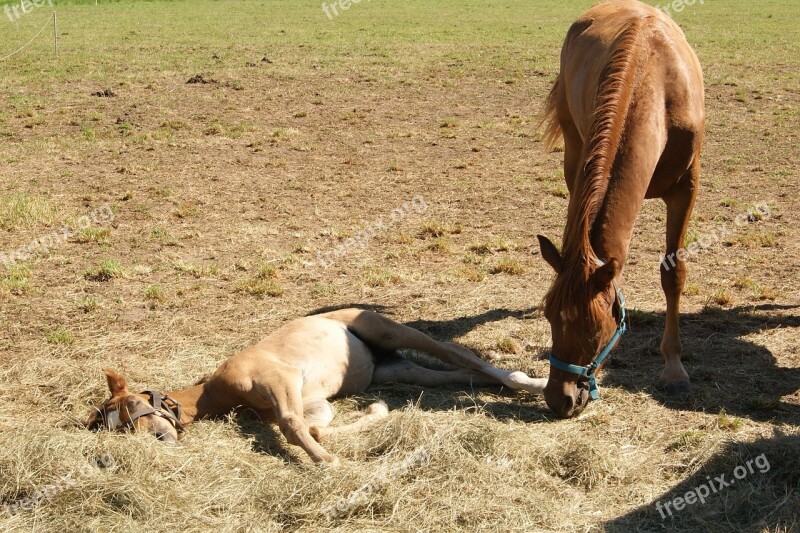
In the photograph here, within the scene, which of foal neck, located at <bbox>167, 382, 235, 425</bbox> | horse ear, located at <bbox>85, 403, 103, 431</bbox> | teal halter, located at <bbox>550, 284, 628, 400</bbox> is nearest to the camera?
teal halter, located at <bbox>550, 284, 628, 400</bbox>

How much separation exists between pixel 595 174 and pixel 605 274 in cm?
59

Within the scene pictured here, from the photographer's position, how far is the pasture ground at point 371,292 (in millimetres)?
3734

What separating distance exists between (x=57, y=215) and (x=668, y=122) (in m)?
6.06

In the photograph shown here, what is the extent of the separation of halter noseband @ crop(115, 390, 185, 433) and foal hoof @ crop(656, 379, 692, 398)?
9.25 ft

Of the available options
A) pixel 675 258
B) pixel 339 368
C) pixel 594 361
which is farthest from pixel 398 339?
pixel 675 258

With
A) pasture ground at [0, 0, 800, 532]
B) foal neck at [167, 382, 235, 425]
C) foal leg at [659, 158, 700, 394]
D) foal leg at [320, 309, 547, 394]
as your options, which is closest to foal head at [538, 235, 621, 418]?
pasture ground at [0, 0, 800, 532]

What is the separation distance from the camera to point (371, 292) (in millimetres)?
6602

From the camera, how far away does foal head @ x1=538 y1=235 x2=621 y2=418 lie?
393cm

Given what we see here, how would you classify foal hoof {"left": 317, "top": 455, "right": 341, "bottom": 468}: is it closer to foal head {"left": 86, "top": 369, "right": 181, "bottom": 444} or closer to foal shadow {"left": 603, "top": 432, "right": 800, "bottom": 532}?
foal head {"left": 86, "top": 369, "right": 181, "bottom": 444}

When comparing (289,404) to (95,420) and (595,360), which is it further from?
(595,360)

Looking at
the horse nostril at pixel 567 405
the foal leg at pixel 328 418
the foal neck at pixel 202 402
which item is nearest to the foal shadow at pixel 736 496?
the horse nostril at pixel 567 405

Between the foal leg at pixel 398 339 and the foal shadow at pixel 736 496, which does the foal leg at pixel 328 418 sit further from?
the foal shadow at pixel 736 496

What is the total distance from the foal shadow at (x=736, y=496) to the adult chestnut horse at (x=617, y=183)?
704mm

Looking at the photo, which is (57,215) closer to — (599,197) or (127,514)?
(127,514)
